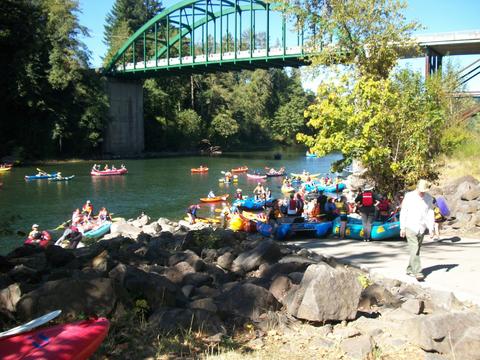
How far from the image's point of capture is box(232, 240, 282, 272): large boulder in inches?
291

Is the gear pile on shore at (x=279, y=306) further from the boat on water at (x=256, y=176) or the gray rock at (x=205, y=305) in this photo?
the boat on water at (x=256, y=176)

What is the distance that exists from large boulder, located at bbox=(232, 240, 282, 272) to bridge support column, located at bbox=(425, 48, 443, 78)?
71.9ft

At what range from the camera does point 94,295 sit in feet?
15.7

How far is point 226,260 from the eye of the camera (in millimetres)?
7867

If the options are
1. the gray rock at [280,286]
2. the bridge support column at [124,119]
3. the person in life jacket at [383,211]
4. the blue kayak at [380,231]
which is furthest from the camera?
the bridge support column at [124,119]

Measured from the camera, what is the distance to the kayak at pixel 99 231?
16578 millimetres

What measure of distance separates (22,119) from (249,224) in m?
41.2

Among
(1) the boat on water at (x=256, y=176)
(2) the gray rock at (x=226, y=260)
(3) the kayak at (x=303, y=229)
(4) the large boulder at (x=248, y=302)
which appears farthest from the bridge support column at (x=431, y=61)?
(4) the large boulder at (x=248, y=302)

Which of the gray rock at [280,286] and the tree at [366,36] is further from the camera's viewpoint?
the tree at [366,36]

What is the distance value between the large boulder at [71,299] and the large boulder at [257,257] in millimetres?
2843

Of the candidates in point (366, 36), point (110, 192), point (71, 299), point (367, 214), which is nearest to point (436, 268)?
point (367, 214)

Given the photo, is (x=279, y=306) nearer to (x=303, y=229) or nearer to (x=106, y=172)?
(x=303, y=229)

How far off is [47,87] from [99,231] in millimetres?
35377

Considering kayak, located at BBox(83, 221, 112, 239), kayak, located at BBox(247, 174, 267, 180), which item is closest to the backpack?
kayak, located at BBox(83, 221, 112, 239)
